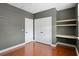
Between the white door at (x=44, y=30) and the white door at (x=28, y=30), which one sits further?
the white door at (x=28, y=30)

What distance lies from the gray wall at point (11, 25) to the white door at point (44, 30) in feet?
Result: 3.06

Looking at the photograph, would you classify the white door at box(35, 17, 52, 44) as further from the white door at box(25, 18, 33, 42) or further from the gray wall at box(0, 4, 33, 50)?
the gray wall at box(0, 4, 33, 50)

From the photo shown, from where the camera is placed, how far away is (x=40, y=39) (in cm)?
382

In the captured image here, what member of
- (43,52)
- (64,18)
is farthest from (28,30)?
(64,18)

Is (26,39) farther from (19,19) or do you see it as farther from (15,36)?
(19,19)

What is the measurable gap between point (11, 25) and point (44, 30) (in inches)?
66.5

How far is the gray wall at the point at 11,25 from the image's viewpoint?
2283 millimetres

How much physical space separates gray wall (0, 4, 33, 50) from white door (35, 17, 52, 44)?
0.93 metres

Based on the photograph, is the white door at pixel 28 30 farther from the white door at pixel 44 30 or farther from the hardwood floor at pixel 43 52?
the hardwood floor at pixel 43 52

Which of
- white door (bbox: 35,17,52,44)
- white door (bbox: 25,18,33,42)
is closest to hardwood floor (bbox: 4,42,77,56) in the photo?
white door (bbox: 35,17,52,44)

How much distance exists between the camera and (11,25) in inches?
103

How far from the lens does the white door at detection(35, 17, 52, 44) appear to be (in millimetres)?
3316

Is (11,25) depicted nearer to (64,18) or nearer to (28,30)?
(28,30)

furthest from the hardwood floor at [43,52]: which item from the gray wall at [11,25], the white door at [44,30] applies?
the white door at [44,30]
